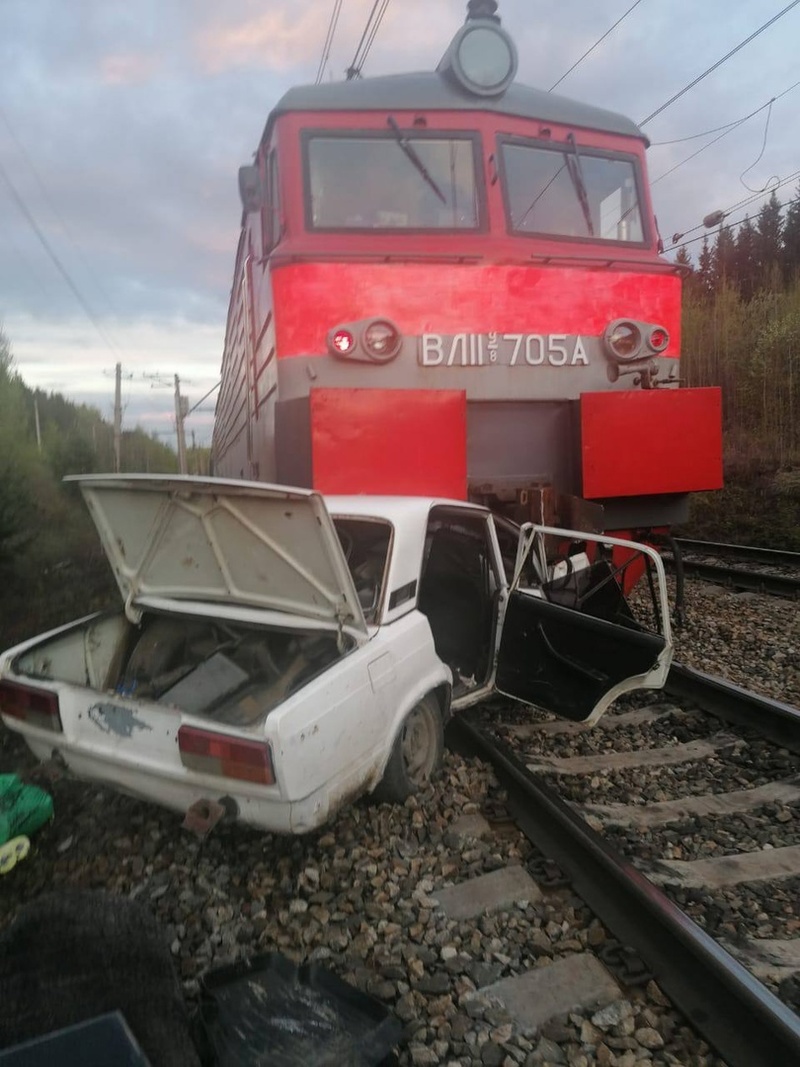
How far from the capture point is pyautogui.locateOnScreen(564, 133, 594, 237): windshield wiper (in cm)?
661

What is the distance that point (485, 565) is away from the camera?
491cm

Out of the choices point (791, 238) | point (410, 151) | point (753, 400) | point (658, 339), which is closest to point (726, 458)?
point (753, 400)

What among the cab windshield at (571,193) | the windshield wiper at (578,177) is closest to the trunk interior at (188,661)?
the cab windshield at (571,193)

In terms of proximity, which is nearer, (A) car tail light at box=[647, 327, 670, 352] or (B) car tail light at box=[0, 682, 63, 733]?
(B) car tail light at box=[0, 682, 63, 733]

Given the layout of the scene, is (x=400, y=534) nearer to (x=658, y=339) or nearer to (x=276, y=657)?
(x=276, y=657)

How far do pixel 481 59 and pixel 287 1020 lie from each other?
21.3ft

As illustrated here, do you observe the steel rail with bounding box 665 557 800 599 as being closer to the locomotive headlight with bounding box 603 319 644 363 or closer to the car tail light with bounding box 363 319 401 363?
the locomotive headlight with bounding box 603 319 644 363

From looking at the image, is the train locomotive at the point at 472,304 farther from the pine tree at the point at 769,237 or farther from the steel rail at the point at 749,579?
the pine tree at the point at 769,237

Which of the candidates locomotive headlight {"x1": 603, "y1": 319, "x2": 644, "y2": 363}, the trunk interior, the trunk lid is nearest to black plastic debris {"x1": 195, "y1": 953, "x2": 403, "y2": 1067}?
the trunk interior

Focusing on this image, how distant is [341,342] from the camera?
5883 millimetres

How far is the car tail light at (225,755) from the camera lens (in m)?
2.80

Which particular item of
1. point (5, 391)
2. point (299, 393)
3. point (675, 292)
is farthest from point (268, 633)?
point (5, 391)

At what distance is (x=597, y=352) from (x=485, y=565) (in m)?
2.51

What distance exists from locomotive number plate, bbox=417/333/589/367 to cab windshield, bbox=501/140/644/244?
888 millimetres
